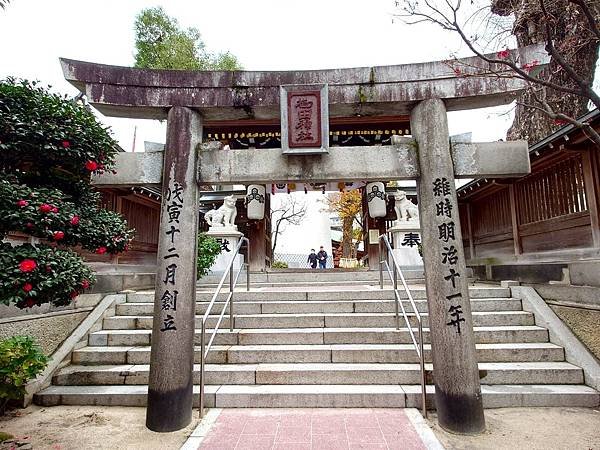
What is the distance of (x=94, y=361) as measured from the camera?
17.3ft

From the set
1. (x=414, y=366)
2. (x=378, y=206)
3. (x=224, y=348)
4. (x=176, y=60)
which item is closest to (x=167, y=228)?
(x=224, y=348)

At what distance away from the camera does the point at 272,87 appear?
4.52 meters

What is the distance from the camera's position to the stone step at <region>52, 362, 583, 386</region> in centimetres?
470

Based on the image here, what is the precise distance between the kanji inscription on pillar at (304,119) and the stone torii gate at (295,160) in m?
0.13

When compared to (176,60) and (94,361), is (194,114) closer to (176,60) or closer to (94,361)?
(94,361)

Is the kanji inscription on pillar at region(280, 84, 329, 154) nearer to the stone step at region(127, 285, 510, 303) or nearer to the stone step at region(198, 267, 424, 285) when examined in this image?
the stone step at region(127, 285, 510, 303)

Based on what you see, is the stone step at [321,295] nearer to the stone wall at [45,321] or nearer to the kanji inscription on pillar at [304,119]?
the stone wall at [45,321]

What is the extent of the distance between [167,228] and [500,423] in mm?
4349

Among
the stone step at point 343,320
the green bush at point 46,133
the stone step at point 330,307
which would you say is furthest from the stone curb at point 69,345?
the green bush at point 46,133

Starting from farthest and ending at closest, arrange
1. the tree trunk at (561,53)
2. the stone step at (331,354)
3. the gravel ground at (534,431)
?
the tree trunk at (561,53)
the stone step at (331,354)
the gravel ground at (534,431)

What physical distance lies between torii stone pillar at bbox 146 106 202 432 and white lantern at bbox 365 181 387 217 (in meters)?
7.75

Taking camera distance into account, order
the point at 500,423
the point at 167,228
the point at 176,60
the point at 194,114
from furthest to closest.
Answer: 1. the point at 176,60
2. the point at 194,114
3. the point at 167,228
4. the point at 500,423

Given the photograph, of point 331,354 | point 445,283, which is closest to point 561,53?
point 445,283

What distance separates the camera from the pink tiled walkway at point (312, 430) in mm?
3531
